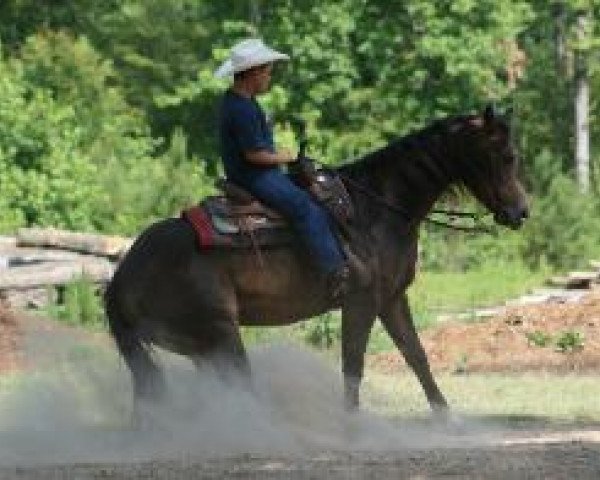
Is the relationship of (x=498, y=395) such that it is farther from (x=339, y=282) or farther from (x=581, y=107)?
(x=581, y=107)

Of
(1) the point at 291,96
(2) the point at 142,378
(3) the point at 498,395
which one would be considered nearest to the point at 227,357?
(2) the point at 142,378

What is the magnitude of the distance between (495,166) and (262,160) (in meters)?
1.81

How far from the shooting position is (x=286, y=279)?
12828mm

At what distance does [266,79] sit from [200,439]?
2.67 meters

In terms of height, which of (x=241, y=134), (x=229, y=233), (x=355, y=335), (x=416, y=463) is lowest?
(x=355, y=335)

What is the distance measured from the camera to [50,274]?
81.0ft

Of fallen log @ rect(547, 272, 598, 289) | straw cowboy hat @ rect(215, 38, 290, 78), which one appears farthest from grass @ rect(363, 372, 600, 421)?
fallen log @ rect(547, 272, 598, 289)

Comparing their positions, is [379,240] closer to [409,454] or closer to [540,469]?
[409,454]

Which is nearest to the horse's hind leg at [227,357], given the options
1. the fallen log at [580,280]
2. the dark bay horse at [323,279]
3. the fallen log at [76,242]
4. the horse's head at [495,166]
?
the dark bay horse at [323,279]

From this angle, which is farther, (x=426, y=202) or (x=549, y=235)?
(x=549, y=235)

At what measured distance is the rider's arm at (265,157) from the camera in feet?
41.4

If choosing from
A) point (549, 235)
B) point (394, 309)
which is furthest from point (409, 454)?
point (549, 235)

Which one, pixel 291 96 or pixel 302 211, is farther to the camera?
pixel 291 96

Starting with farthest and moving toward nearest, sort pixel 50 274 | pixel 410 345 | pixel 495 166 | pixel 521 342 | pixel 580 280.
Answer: pixel 580 280 < pixel 50 274 < pixel 521 342 < pixel 410 345 < pixel 495 166
